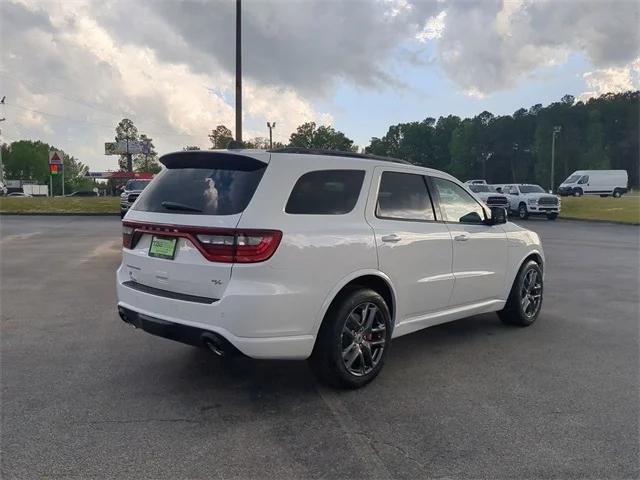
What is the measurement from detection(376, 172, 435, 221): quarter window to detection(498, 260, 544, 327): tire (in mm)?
1759

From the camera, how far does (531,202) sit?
2884cm

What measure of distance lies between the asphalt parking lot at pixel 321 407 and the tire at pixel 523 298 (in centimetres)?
19

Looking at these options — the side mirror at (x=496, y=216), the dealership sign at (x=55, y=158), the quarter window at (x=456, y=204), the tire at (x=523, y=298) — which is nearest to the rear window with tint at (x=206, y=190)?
the quarter window at (x=456, y=204)

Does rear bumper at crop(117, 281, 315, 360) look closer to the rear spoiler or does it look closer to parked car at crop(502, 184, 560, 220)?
the rear spoiler

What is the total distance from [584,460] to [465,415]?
794mm

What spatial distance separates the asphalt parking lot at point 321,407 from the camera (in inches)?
120

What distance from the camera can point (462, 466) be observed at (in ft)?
9.91

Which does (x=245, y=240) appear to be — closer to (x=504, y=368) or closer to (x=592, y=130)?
(x=504, y=368)

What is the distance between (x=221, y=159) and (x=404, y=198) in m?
1.64

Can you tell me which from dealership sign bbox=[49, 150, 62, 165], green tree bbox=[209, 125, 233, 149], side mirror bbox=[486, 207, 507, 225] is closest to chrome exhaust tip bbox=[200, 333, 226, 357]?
side mirror bbox=[486, 207, 507, 225]

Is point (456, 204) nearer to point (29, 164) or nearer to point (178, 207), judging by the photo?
point (178, 207)

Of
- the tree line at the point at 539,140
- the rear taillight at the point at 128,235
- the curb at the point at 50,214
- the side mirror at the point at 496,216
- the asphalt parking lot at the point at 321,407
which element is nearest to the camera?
the asphalt parking lot at the point at 321,407

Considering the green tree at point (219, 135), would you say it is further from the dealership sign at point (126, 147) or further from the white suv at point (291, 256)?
the white suv at point (291, 256)

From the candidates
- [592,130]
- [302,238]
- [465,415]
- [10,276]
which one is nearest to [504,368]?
[465,415]
